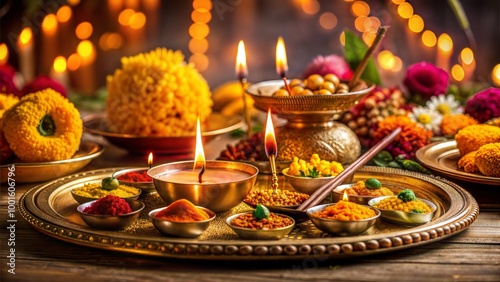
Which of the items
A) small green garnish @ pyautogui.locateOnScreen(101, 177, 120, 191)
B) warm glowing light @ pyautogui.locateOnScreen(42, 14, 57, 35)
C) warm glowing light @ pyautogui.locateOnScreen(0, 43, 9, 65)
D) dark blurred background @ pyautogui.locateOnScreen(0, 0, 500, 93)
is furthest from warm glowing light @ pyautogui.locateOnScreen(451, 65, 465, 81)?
small green garnish @ pyautogui.locateOnScreen(101, 177, 120, 191)

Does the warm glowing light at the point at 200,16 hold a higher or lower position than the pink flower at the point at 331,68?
higher

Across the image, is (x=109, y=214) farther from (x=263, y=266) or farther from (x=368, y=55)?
(x=368, y=55)

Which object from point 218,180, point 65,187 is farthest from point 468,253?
point 65,187

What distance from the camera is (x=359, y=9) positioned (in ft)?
12.8

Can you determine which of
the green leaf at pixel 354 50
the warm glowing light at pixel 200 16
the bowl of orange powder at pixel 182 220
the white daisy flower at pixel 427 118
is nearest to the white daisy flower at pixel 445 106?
the white daisy flower at pixel 427 118

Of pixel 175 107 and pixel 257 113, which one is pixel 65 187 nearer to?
pixel 175 107

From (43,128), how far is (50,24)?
8.40 ft

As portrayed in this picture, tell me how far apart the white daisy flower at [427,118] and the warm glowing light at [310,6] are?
6.78 feet

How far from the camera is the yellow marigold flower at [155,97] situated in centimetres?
186

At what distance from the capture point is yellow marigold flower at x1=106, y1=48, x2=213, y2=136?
1.86 metres

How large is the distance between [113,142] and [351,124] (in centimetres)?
66

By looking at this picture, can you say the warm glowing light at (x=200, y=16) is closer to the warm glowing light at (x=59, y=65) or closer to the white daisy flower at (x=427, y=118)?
the warm glowing light at (x=59, y=65)

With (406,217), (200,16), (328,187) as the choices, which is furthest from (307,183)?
(200,16)

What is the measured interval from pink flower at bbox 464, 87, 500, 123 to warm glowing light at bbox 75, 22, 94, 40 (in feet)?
9.06
